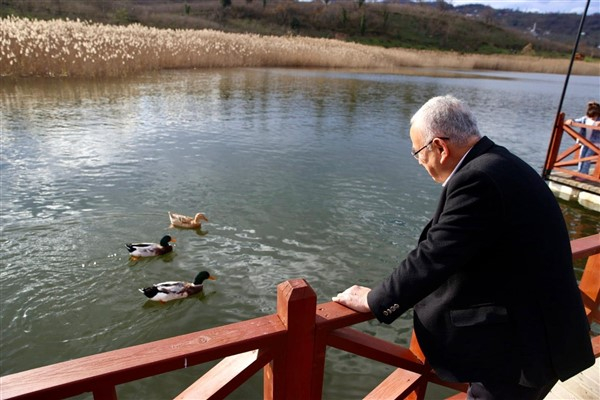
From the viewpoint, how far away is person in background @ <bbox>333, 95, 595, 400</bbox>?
1689 mm

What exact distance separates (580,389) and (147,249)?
5310 millimetres

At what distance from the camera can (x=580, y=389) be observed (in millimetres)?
3354

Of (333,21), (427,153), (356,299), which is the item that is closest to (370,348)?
(356,299)

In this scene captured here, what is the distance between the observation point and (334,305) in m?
2.04

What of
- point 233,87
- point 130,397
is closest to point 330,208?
point 130,397

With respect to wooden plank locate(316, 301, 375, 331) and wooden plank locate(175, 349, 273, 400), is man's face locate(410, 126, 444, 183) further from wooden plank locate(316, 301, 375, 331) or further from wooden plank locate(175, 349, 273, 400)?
wooden plank locate(175, 349, 273, 400)

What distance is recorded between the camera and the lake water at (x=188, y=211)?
16.6 ft

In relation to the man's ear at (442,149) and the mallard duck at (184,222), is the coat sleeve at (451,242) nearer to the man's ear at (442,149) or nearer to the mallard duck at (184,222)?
the man's ear at (442,149)

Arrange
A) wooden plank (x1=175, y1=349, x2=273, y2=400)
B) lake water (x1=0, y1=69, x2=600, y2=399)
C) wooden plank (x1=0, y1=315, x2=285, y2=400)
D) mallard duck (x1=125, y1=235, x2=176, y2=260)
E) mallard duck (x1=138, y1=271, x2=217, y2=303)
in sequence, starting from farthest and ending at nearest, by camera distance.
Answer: mallard duck (x1=125, y1=235, x2=176, y2=260) → mallard duck (x1=138, y1=271, x2=217, y2=303) → lake water (x1=0, y1=69, x2=600, y2=399) → wooden plank (x1=175, y1=349, x2=273, y2=400) → wooden plank (x1=0, y1=315, x2=285, y2=400)

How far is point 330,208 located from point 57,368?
7060 mm

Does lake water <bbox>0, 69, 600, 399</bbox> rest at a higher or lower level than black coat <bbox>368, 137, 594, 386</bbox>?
lower

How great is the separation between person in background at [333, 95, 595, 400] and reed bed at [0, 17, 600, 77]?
20.6m

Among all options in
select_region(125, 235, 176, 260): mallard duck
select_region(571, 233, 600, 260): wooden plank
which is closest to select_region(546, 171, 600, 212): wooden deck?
select_region(571, 233, 600, 260): wooden plank

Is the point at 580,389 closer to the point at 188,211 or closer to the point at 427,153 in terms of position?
the point at 427,153
